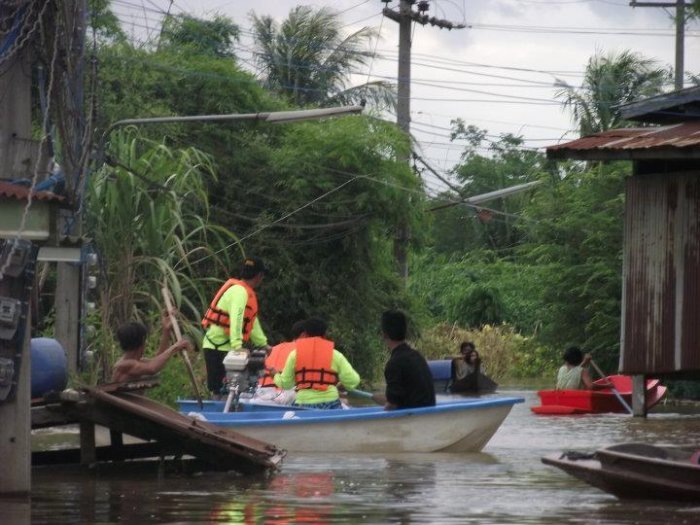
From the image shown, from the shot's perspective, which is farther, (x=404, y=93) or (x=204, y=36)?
(x=204, y=36)

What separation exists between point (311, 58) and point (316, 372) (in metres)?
31.1

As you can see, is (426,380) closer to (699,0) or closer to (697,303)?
(697,303)

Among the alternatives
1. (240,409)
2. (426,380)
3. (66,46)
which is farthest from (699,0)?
(240,409)

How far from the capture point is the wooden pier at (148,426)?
43.3 ft

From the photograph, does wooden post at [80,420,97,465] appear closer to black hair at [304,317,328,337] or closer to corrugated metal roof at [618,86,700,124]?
black hair at [304,317,328,337]

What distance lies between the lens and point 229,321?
1758 centimetres

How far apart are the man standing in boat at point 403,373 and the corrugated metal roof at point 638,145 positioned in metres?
3.35

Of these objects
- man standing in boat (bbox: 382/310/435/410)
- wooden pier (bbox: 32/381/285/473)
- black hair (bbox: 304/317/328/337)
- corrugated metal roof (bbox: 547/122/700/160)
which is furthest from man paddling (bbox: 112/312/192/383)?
corrugated metal roof (bbox: 547/122/700/160)

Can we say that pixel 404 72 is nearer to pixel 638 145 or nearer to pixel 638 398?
pixel 638 398

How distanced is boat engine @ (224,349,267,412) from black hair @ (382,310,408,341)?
5.79 ft

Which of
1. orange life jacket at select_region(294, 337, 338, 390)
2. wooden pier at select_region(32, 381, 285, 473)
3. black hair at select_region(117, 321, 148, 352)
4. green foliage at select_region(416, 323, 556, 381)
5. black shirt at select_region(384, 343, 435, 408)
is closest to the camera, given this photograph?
wooden pier at select_region(32, 381, 285, 473)

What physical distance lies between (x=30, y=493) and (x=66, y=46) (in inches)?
135

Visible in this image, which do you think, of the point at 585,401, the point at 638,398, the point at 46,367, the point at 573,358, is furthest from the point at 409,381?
the point at 573,358

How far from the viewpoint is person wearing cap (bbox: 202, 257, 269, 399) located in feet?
57.2
